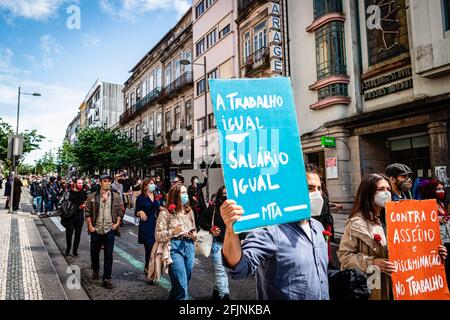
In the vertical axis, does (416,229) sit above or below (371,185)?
below

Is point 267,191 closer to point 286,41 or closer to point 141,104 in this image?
point 286,41

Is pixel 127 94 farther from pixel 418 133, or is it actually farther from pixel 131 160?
pixel 418 133

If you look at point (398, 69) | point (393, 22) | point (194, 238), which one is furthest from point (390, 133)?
point (194, 238)

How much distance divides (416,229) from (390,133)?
11854mm

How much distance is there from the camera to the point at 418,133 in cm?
1258

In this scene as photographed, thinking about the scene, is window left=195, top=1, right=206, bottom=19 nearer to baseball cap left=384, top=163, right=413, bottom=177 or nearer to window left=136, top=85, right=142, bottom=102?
window left=136, top=85, right=142, bottom=102

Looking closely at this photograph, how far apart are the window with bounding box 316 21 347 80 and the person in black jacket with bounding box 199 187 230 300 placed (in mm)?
11089

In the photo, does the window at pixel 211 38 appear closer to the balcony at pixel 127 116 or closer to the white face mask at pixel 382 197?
the balcony at pixel 127 116

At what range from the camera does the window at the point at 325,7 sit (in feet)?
47.0

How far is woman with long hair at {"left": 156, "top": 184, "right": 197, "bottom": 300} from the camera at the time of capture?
4008 mm

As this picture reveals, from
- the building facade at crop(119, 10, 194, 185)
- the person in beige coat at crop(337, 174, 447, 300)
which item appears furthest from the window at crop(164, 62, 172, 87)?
the person in beige coat at crop(337, 174, 447, 300)

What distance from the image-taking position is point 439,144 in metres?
10.7

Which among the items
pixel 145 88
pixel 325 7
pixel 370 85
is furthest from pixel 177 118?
pixel 370 85

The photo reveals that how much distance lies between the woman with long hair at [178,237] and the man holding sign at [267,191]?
201 centimetres
